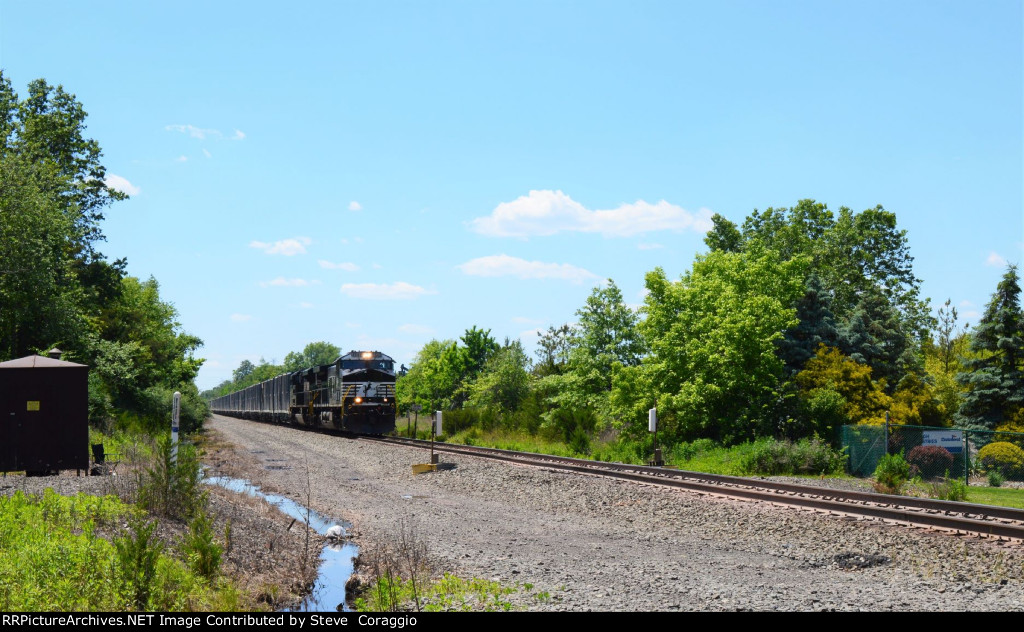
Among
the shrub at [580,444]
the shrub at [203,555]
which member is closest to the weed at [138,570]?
the shrub at [203,555]

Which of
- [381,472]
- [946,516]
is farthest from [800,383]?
[946,516]

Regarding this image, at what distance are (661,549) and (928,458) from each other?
1609cm

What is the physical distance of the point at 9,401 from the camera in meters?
17.0

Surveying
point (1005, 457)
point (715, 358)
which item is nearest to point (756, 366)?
point (715, 358)

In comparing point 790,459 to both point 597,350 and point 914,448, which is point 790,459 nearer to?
point 914,448

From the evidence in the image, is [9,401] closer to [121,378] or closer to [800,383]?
[121,378]

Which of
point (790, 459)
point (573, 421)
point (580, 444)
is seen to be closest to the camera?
point (790, 459)

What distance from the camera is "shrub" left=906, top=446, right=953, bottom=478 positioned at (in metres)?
23.4

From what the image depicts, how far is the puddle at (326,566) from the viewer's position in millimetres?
8992

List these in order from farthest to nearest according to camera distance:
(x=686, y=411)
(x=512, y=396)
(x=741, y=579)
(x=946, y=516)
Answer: (x=512, y=396), (x=686, y=411), (x=946, y=516), (x=741, y=579)

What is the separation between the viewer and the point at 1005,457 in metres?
27.1

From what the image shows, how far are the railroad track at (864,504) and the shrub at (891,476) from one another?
2002 mm

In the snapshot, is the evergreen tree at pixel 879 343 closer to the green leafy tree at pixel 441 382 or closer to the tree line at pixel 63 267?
the tree line at pixel 63 267
